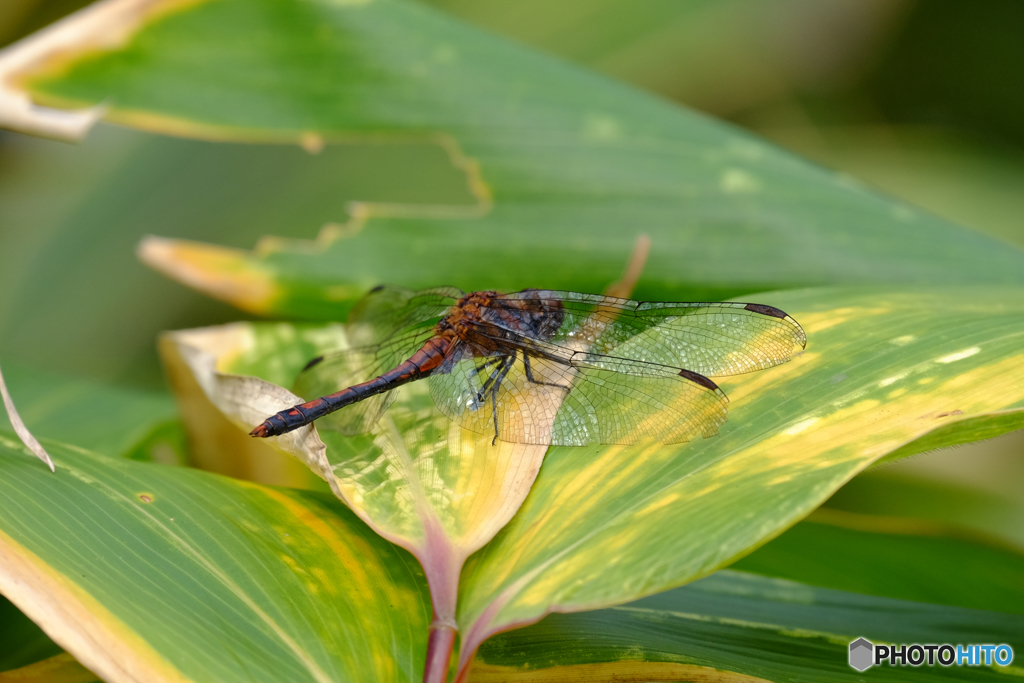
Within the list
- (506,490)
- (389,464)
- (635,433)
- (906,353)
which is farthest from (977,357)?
(389,464)

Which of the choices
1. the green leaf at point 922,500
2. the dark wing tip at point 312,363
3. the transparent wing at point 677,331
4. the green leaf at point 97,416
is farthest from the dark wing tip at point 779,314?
the green leaf at point 922,500

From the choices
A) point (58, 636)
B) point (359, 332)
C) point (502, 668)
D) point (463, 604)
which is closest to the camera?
point (58, 636)

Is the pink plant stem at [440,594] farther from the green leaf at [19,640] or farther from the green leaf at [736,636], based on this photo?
the green leaf at [19,640]

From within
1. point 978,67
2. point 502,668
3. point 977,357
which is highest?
point 978,67

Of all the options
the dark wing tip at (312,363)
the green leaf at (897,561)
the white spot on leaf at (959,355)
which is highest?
the dark wing tip at (312,363)

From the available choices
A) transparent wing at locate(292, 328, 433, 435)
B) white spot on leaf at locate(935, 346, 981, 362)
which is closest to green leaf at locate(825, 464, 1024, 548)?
white spot on leaf at locate(935, 346, 981, 362)

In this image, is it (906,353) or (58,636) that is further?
(906,353)

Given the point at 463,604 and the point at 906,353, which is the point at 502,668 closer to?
the point at 463,604
